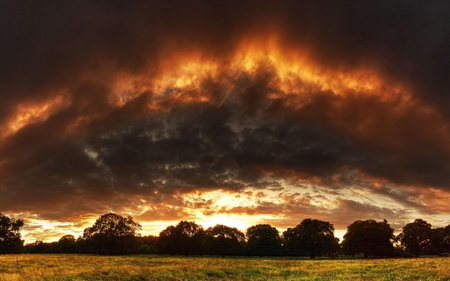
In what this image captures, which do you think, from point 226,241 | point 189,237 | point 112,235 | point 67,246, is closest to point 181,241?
point 189,237

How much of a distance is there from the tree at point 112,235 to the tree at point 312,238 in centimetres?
5673

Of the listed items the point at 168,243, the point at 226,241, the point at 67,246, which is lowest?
the point at 67,246

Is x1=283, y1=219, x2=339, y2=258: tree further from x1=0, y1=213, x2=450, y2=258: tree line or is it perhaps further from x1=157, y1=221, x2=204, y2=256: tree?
x1=157, y1=221, x2=204, y2=256: tree

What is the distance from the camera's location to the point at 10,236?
121625 millimetres

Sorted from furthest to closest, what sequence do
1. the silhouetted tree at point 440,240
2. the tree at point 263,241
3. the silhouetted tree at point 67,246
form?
the silhouetted tree at point 67,246, the tree at point 263,241, the silhouetted tree at point 440,240

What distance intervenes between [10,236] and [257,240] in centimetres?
9563

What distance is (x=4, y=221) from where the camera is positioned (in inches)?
4811

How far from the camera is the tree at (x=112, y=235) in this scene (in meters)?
113

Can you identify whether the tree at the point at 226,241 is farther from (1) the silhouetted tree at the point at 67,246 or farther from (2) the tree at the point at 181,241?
(1) the silhouetted tree at the point at 67,246

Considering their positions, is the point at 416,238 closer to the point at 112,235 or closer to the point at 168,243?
the point at 168,243

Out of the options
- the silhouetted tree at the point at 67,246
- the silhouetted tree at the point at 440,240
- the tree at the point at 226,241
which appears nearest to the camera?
the silhouetted tree at the point at 440,240

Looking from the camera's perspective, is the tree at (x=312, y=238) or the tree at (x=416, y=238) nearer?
the tree at (x=312, y=238)

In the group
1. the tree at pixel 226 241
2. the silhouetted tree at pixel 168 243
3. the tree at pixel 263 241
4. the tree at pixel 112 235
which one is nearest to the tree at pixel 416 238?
the tree at pixel 263 241

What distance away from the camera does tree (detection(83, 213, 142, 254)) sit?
370ft
